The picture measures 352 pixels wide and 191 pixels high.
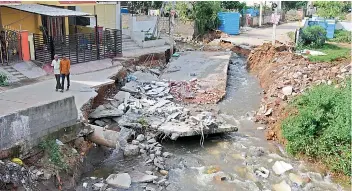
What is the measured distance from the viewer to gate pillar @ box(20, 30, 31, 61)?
1590 centimetres

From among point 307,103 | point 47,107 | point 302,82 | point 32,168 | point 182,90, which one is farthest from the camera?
point 182,90

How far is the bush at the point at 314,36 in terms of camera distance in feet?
80.8

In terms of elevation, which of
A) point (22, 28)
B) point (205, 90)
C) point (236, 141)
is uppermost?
point (22, 28)

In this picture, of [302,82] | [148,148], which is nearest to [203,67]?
[302,82]

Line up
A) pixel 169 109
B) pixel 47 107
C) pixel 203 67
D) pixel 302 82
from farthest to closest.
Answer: pixel 203 67
pixel 302 82
pixel 169 109
pixel 47 107

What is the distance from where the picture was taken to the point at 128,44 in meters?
23.4

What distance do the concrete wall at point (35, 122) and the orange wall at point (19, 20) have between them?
8866mm

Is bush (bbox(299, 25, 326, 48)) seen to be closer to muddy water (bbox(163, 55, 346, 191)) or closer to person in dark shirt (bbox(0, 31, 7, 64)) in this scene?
muddy water (bbox(163, 55, 346, 191))

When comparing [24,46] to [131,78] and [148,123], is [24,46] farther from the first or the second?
[148,123]

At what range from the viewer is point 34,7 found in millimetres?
16781

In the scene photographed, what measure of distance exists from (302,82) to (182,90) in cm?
552

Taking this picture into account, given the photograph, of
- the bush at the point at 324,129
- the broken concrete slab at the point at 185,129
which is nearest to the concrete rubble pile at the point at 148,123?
the broken concrete slab at the point at 185,129

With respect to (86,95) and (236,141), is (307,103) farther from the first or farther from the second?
(86,95)

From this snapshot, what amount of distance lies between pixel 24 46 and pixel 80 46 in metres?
2.83
